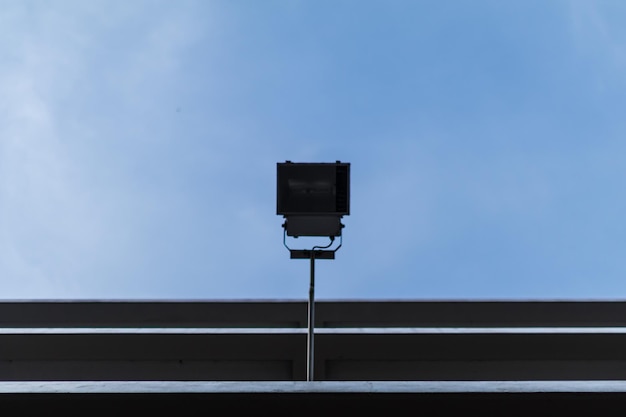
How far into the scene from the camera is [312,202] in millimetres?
2984

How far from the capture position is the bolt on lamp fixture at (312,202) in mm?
2889

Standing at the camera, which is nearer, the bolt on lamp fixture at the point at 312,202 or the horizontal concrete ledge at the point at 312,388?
the horizontal concrete ledge at the point at 312,388

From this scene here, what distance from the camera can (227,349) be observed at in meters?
4.52

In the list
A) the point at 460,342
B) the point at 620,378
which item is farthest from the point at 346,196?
the point at 620,378

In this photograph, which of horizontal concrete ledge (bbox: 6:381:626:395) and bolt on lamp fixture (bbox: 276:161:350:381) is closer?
horizontal concrete ledge (bbox: 6:381:626:395)

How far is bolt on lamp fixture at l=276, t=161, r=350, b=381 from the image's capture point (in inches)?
114

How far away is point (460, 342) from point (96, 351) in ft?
12.5

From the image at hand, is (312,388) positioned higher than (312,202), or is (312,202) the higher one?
(312,202)

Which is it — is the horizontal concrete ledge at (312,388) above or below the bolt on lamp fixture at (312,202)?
below

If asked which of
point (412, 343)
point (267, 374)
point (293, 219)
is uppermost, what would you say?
point (293, 219)

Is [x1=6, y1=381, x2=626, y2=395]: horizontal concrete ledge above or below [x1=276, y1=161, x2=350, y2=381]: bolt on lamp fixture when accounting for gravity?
below

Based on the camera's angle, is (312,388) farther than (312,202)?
No
